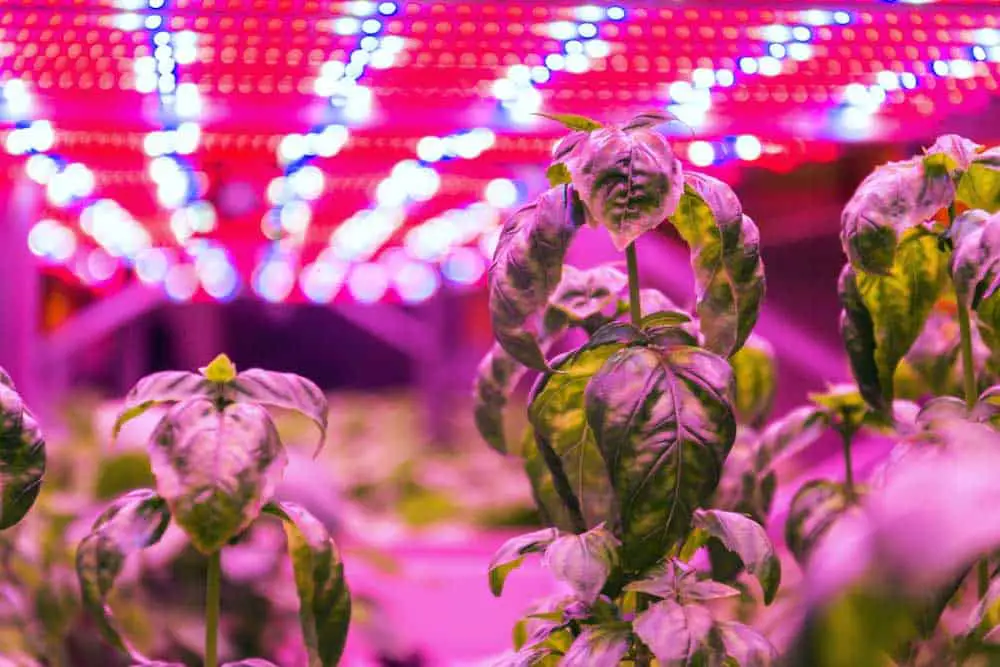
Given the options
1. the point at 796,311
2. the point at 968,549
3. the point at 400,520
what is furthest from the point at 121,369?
the point at 968,549

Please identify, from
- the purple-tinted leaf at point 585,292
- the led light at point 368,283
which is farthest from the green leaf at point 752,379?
the led light at point 368,283

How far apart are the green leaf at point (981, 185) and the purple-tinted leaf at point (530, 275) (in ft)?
1.32

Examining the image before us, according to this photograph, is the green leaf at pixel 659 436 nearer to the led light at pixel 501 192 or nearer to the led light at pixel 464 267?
the led light at pixel 501 192

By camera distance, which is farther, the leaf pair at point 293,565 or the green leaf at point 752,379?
the green leaf at point 752,379

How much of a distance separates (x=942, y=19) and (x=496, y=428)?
2.06 feet

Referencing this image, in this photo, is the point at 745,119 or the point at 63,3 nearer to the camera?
the point at 63,3

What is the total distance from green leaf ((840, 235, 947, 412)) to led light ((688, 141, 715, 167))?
14.8 inches

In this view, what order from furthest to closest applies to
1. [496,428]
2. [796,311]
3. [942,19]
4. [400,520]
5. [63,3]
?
1. [796,311]
2. [400,520]
3. [496,428]
4. [942,19]
5. [63,3]

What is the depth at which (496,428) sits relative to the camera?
3.80 feet

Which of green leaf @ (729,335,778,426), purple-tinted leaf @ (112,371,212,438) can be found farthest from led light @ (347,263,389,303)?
purple-tinted leaf @ (112,371,212,438)

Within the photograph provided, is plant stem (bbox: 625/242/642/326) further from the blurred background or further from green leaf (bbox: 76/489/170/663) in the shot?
green leaf (bbox: 76/489/170/663)

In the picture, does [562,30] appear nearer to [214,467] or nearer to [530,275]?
[530,275]

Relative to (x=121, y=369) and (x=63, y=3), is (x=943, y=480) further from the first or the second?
(x=121, y=369)

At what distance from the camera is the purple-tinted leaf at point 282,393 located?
0.91m
